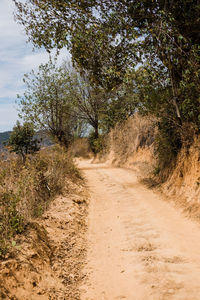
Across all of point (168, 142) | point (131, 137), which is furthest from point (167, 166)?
point (131, 137)

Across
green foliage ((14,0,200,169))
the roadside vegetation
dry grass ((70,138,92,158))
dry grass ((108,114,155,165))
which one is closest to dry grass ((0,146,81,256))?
the roadside vegetation

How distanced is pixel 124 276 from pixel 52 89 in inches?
952

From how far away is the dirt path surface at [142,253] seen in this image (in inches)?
132

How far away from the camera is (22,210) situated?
4.72 m

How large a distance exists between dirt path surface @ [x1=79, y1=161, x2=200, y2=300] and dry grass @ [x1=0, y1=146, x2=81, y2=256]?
143cm

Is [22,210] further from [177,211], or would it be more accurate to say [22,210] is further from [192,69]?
[192,69]

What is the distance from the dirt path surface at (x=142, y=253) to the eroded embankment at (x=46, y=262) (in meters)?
0.27

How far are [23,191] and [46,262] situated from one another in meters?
1.92

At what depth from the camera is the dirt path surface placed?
3344 mm

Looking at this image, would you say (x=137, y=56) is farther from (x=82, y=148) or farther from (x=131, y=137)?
→ (x=82, y=148)

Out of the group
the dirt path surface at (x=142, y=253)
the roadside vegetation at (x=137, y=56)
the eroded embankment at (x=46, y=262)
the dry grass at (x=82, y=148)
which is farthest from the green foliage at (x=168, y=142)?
the dry grass at (x=82, y=148)

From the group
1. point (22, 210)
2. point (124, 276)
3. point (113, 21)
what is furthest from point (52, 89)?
point (124, 276)

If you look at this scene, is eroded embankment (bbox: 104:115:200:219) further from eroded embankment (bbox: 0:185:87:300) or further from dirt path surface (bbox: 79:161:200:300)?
eroded embankment (bbox: 0:185:87:300)

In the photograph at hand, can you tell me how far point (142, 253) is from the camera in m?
4.39
